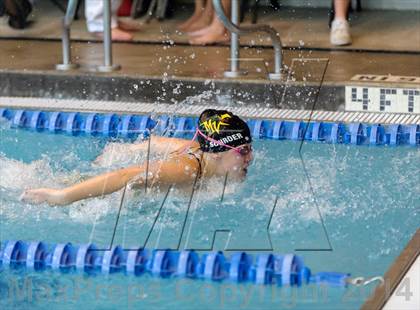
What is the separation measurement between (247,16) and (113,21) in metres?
0.95

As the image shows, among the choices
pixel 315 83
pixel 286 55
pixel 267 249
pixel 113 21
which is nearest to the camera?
pixel 267 249

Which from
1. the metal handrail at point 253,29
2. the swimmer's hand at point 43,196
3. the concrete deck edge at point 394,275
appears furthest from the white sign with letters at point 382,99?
the swimmer's hand at point 43,196

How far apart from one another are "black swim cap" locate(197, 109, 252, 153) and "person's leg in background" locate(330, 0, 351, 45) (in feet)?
7.77

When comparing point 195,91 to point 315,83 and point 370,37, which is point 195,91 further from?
point 370,37

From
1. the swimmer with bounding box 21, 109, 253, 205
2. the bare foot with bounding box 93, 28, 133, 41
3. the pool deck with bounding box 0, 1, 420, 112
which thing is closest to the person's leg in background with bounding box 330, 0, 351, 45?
the pool deck with bounding box 0, 1, 420, 112

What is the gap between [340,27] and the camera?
6.64 m

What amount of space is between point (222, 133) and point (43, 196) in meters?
0.76

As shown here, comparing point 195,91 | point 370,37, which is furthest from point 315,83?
point 370,37

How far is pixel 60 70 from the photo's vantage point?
20.2 ft

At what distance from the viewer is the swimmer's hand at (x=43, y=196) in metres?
4.06

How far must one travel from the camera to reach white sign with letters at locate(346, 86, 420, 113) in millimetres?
5754

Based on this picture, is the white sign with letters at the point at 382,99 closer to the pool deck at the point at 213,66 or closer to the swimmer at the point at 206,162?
the pool deck at the point at 213,66

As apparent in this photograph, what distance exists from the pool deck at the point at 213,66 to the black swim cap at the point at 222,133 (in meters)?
1.50

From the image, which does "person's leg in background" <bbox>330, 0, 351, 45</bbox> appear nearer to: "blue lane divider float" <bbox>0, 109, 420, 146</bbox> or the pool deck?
the pool deck
